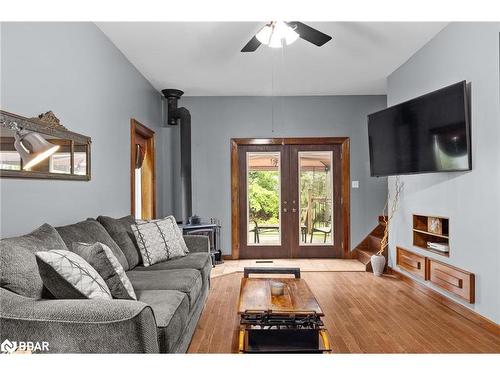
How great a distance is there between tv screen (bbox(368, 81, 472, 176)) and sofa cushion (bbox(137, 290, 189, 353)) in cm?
259

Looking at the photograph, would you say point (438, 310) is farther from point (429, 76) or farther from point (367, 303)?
point (429, 76)

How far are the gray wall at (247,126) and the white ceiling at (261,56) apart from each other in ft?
0.76

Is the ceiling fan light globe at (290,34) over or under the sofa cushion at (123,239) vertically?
over

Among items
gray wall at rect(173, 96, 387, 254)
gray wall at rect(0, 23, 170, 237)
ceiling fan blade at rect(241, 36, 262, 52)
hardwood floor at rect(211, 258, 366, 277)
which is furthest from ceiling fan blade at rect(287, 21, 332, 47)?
hardwood floor at rect(211, 258, 366, 277)

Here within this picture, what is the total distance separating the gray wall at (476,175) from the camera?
272cm

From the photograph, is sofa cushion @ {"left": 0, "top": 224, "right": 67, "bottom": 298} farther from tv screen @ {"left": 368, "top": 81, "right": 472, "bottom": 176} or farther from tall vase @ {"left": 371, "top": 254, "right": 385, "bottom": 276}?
tall vase @ {"left": 371, "top": 254, "right": 385, "bottom": 276}

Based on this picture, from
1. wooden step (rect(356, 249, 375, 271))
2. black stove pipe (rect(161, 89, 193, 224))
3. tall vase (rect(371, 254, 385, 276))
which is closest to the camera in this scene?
tall vase (rect(371, 254, 385, 276))

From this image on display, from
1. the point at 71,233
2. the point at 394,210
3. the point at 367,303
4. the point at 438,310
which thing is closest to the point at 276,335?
the point at 71,233

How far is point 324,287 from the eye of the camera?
4.09m

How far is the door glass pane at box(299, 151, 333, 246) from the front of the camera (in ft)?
19.1

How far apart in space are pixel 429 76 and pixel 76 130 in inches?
139

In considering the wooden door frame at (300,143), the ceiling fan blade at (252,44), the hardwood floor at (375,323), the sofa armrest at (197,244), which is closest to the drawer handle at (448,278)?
the hardwood floor at (375,323)

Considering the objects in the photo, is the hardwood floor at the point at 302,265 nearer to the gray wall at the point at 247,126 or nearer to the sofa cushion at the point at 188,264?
the gray wall at the point at 247,126

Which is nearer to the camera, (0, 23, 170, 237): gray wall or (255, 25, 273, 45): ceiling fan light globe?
(0, 23, 170, 237): gray wall
